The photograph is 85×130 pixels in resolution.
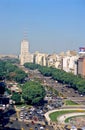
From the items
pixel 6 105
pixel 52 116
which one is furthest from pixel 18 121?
pixel 6 105

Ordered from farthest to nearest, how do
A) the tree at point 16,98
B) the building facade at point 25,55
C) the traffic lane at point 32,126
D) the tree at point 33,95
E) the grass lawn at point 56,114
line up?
the building facade at point 25,55 → the tree at point 16,98 → the tree at point 33,95 → the grass lawn at point 56,114 → the traffic lane at point 32,126

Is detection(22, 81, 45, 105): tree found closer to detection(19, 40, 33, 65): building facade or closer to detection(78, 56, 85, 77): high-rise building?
detection(78, 56, 85, 77): high-rise building

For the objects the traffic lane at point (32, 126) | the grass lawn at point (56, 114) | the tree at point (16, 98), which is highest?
the tree at point (16, 98)

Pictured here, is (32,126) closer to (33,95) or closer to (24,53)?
(33,95)

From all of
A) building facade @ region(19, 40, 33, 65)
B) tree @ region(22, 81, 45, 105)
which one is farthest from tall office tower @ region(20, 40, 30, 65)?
tree @ region(22, 81, 45, 105)

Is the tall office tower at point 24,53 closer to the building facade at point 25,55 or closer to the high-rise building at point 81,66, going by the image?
the building facade at point 25,55

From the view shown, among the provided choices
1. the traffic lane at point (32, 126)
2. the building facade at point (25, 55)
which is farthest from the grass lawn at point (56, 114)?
the building facade at point (25, 55)

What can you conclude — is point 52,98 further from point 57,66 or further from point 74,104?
point 57,66

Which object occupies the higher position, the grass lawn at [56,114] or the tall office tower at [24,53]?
the tall office tower at [24,53]
